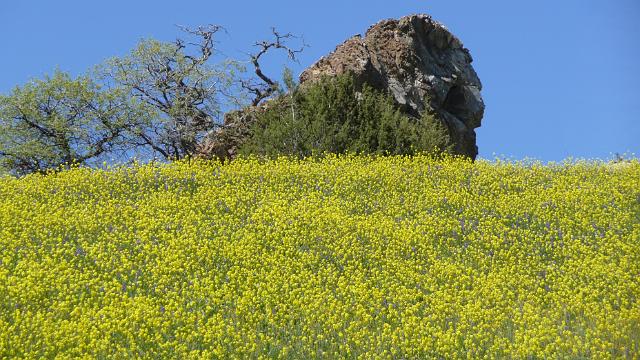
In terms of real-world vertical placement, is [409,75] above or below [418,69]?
below

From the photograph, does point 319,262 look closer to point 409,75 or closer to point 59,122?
point 409,75

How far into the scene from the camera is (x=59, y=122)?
39.7 m

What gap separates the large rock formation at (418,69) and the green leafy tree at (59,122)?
12.8 meters

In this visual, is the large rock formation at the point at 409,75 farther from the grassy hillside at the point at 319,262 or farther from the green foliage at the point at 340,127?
the grassy hillside at the point at 319,262

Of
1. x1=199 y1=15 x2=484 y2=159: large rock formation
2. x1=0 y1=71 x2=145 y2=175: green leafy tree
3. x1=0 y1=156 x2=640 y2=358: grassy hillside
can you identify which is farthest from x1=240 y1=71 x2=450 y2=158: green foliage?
x1=0 y1=71 x2=145 y2=175: green leafy tree

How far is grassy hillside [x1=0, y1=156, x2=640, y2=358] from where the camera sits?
41.6ft

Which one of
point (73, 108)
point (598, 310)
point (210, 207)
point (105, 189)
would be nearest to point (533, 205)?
point (598, 310)

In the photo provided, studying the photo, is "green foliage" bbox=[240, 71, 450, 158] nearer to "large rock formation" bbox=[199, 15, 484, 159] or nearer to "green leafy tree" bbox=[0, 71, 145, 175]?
"large rock formation" bbox=[199, 15, 484, 159]

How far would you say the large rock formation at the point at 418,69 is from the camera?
32812 mm

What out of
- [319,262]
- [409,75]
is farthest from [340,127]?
[319,262]

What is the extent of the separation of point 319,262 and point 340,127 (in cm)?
1380

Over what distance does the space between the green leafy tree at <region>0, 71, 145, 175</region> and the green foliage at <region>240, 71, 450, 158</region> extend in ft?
42.3

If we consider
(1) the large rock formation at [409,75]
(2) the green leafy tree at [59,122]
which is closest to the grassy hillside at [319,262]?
(1) the large rock formation at [409,75]

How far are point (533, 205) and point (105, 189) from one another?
38.9 ft
